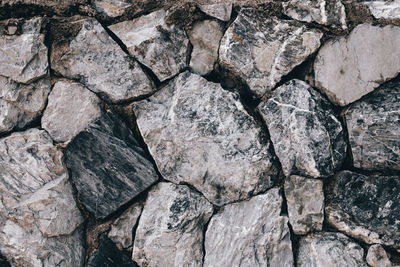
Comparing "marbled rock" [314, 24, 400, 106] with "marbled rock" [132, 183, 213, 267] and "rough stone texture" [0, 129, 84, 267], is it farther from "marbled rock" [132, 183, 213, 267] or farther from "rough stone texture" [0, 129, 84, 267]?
"rough stone texture" [0, 129, 84, 267]

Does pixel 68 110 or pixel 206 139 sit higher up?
pixel 68 110

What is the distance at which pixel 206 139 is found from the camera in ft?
6.84

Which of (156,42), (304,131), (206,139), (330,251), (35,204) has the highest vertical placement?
(156,42)

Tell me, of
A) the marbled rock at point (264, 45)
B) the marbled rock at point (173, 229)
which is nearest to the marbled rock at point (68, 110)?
the marbled rock at point (173, 229)

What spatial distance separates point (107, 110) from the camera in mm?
2137

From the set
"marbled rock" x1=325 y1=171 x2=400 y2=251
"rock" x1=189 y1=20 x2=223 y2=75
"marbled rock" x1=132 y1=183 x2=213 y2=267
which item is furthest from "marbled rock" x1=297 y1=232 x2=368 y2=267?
"rock" x1=189 y1=20 x2=223 y2=75

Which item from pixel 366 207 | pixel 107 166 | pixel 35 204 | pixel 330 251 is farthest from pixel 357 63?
pixel 35 204

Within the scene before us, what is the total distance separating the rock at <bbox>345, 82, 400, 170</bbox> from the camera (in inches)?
78.2

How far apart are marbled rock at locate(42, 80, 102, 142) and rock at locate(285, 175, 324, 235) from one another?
113 centimetres

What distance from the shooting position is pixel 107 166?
212cm

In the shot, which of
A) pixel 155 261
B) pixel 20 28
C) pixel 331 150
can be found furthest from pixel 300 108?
pixel 20 28

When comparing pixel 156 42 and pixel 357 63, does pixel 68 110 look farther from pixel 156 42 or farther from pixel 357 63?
pixel 357 63

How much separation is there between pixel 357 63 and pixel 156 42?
105 cm

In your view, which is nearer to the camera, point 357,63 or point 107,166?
point 357,63
